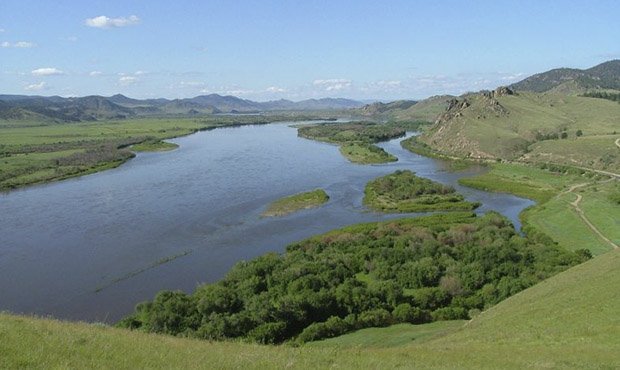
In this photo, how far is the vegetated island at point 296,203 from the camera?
81.3 meters

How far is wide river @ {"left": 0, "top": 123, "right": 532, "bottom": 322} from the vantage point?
169 feet

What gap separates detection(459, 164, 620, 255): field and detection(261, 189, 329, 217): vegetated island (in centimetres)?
3228

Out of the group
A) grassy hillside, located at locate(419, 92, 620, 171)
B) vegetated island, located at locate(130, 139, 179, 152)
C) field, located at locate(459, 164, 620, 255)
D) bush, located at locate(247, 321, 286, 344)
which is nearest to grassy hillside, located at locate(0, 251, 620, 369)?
bush, located at locate(247, 321, 286, 344)

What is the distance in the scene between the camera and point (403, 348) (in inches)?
841

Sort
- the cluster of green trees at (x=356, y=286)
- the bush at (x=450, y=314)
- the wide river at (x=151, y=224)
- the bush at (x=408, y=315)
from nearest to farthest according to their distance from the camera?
1. the cluster of green trees at (x=356, y=286)
2. the bush at (x=450, y=314)
3. the bush at (x=408, y=315)
4. the wide river at (x=151, y=224)

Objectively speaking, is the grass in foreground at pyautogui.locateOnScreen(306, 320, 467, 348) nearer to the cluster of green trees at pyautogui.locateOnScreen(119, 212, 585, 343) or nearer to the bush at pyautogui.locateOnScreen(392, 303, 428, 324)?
the bush at pyautogui.locateOnScreen(392, 303, 428, 324)

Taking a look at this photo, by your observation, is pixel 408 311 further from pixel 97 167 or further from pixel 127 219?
pixel 97 167

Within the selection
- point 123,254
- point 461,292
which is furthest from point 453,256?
point 123,254

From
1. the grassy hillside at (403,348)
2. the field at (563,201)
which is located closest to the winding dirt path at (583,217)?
the field at (563,201)

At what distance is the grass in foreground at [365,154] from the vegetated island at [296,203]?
50.6 meters

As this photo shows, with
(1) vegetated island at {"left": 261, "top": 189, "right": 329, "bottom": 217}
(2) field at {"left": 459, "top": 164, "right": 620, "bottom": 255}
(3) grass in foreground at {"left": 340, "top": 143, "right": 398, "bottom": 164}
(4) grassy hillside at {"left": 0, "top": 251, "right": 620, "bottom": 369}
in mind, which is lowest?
(2) field at {"left": 459, "top": 164, "right": 620, "bottom": 255}

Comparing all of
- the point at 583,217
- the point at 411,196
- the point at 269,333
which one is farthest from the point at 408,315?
the point at 411,196

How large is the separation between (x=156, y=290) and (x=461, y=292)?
28609 millimetres

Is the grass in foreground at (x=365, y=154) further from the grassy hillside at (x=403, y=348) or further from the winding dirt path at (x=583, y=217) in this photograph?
the grassy hillside at (x=403, y=348)
